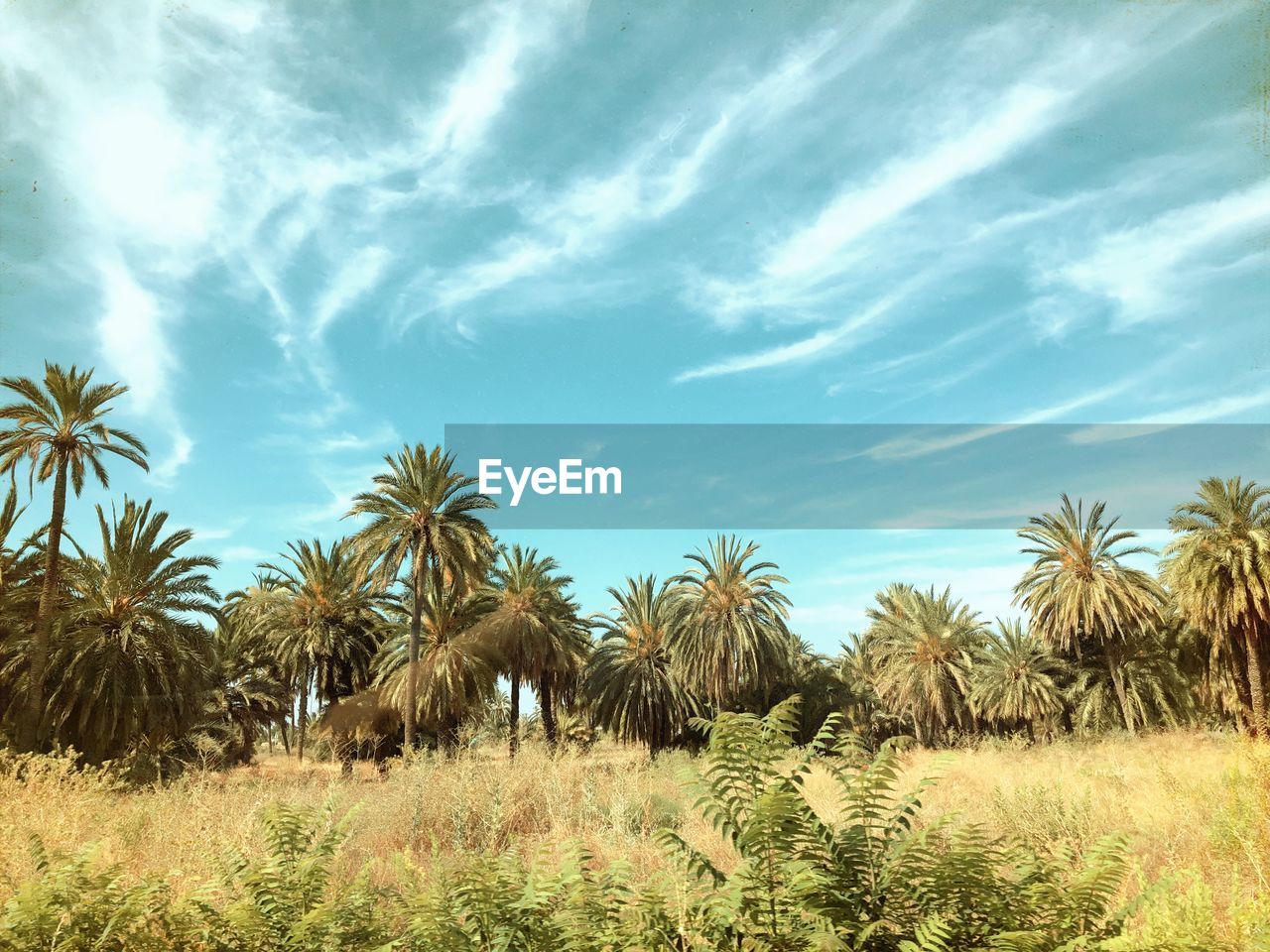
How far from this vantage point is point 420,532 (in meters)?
27.3

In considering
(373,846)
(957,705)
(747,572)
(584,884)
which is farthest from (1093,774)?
(957,705)

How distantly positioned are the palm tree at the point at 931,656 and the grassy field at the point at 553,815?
2029cm

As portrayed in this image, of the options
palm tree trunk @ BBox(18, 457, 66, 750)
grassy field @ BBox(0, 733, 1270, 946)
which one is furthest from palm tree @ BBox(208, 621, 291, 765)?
grassy field @ BBox(0, 733, 1270, 946)

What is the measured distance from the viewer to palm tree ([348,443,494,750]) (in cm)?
2691

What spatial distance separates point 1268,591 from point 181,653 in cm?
3138

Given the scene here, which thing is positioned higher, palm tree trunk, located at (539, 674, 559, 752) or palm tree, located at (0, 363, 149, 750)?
palm tree, located at (0, 363, 149, 750)

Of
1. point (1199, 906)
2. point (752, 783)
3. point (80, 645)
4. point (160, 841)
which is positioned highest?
point (80, 645)

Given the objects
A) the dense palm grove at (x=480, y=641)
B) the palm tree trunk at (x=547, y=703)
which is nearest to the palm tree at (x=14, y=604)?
the dense palm grove at (x=480, y=641)

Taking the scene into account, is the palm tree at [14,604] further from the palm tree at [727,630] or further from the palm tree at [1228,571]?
the palm tree at [1228,571]

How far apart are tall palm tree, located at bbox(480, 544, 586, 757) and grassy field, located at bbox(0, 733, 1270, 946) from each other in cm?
1373

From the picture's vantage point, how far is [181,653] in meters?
22.3

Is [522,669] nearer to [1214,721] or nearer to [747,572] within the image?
[747,572]

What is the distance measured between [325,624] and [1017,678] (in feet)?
103

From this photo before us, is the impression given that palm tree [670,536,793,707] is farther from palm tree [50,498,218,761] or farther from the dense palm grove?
palm tree [50,498,218,761]
